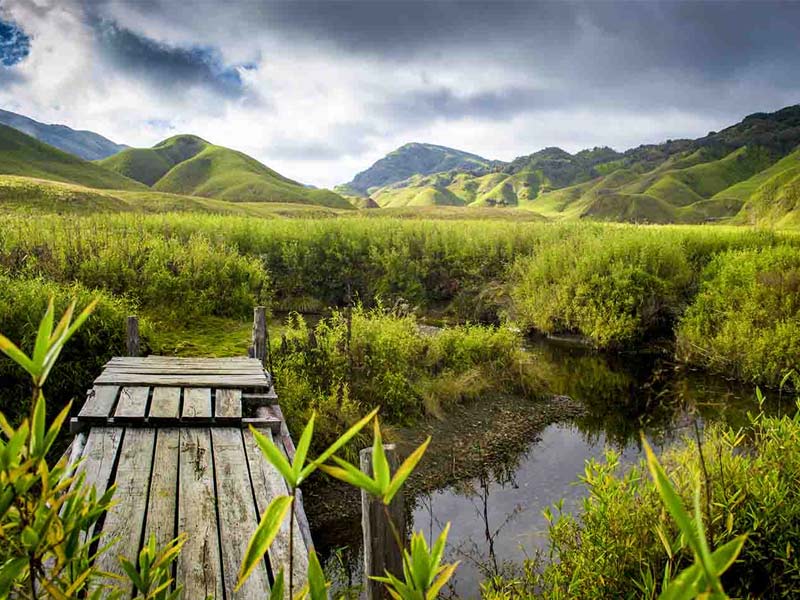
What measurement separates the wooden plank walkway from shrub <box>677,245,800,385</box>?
8368 millimetres

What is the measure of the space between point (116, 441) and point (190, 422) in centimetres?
64

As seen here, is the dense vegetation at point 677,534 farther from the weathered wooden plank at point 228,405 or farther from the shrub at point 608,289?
the shrub at point 608,289

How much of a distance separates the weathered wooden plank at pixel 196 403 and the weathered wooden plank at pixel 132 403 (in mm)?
357

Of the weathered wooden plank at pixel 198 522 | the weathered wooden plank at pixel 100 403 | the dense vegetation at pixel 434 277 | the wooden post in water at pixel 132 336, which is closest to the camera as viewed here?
the weathered wooden plank at pixel 198 522

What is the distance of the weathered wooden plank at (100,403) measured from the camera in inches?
189

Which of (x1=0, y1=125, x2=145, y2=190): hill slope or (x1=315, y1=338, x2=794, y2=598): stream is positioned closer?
(x1=315, y1=338, x2=794, y2=598): stream

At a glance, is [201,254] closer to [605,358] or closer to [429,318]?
[429,318]

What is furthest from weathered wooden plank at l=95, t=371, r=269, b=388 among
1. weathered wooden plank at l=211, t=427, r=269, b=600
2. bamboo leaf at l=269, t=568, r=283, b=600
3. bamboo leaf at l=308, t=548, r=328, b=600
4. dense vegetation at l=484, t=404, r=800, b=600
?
bamboo leaf at l=308, t=548, r=328, b=600

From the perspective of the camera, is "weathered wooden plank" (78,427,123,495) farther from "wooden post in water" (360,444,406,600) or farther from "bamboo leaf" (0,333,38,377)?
"bamboo leaf" (0,333,38,377)

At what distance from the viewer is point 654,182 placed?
10131 centimetres

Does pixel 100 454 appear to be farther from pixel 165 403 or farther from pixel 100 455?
pixel 165 403

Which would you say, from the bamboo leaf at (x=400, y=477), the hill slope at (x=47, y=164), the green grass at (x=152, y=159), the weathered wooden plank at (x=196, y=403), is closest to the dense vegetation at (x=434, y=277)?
the weathered wooden plank at (x=196, y=403)

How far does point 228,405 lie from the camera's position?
17.5 ft

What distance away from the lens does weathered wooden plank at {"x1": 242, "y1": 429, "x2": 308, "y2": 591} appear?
3010 millimetres
